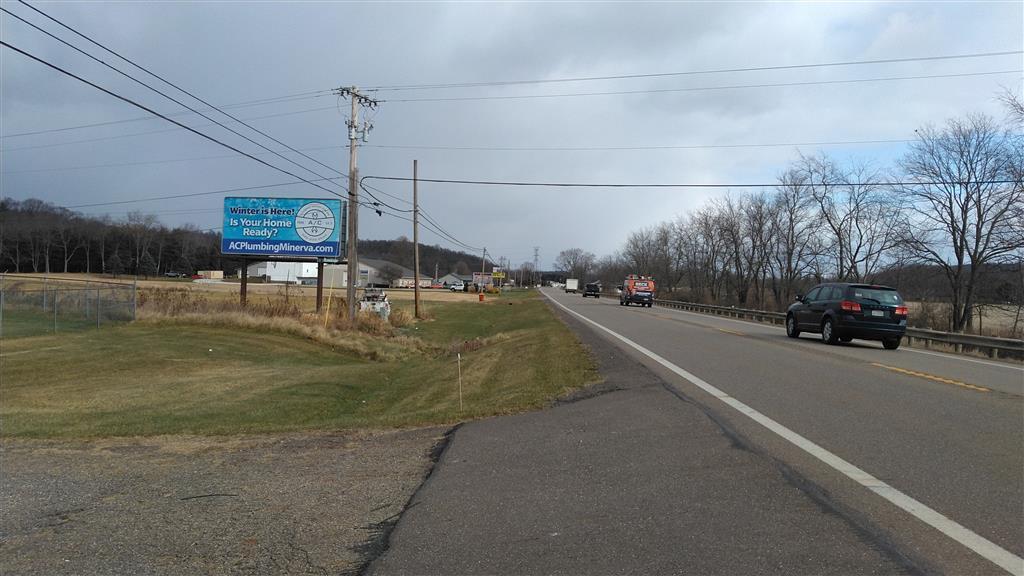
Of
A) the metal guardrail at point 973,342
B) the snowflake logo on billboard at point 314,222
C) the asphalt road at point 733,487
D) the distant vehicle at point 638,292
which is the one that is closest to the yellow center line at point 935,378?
the asphalt road at point 733,487

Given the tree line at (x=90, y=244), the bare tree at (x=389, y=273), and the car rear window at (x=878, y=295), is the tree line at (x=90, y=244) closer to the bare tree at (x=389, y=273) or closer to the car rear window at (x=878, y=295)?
the bare tree at (x=389, y=273)

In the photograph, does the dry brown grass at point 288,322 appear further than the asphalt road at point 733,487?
Yes

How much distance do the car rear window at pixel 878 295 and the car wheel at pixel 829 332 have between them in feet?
3.47

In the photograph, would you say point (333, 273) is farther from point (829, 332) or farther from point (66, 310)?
point (829, 332)

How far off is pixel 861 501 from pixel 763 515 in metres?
0.90

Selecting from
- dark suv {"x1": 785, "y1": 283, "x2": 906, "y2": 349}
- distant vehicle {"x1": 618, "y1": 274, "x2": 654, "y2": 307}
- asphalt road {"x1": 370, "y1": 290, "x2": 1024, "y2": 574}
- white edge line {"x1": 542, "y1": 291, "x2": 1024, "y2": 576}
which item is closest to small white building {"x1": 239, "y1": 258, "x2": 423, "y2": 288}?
distant vehicle {"x1": 618, "y1": 274, "x2": 654, "y2": 307}

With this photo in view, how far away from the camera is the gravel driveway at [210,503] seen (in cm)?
458

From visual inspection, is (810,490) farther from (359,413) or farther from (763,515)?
(359,413)

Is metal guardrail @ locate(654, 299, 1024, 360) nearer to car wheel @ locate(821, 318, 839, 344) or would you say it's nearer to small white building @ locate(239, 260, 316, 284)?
car wheel @ locate(821, 318, 839, 344)

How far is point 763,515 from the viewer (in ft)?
15.3

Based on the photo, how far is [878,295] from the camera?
695 inches

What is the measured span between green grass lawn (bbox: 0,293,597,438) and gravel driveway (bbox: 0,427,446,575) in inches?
56.6

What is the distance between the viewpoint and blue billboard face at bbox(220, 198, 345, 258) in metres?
34.8

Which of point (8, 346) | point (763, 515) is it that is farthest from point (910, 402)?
point (8, 346)
